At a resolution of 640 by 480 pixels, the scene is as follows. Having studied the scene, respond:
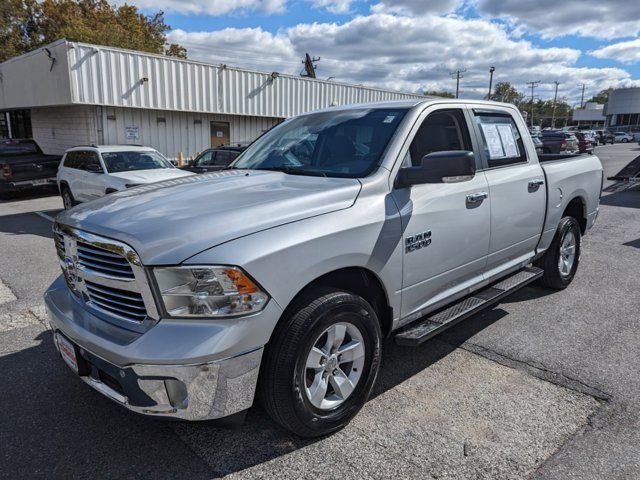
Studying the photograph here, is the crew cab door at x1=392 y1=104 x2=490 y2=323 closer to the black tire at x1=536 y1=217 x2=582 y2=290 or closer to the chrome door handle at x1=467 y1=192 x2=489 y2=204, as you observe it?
the chrome door handle at x1=467 y1=192 x2=489 y2=204

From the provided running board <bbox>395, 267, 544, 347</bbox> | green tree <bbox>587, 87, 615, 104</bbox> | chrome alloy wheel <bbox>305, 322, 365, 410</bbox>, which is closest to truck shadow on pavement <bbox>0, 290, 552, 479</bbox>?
chrome alloy wheel <bbox>305, 322, 365, 410</bbox>

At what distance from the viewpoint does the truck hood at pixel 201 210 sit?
7.38 ft

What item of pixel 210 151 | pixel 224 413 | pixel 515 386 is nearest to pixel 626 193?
pixel 210 151

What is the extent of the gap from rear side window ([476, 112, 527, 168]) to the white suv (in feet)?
21.8

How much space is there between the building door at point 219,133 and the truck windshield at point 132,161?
30.3 feet

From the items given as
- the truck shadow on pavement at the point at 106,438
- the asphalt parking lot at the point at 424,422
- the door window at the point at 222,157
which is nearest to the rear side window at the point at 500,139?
the asphalt parking lot at the point at 424,422

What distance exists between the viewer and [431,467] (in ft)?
8.13

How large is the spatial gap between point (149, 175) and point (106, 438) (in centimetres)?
775

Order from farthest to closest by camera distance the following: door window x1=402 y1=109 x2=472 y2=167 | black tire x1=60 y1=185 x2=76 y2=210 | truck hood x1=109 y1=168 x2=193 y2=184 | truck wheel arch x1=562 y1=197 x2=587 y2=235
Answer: black tire x1=60 y1=185 x2=76 y2=210 < truck hood x1=109 y1=168 x2=193 y2=184 < truck wheel arch x1=562 y1=197 x2=587 y2=235 < door window x1=402 y1=109 x2=472 y2=167

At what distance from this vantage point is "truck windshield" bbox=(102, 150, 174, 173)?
398 inches

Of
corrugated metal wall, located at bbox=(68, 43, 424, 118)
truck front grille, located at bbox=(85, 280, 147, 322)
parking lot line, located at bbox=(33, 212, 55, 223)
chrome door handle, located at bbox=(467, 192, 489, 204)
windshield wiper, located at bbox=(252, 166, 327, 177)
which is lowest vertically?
parking lot line, located at bbox=(33, 212, 55, 223)

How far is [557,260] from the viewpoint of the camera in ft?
16.6

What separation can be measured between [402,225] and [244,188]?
102cm

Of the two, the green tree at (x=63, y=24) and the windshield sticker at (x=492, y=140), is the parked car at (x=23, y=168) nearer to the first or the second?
the windshield sticker at (x=492, y=140)
